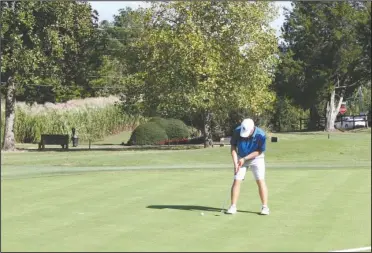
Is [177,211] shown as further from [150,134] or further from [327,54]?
[150,134]

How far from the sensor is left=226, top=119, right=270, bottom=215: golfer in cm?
1156

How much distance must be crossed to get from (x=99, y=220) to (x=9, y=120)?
83.2ft

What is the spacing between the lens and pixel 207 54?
31.9 meters

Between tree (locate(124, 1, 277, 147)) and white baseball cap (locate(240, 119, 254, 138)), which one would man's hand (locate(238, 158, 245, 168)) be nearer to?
white baseball cap (locate(240, 119, 254, 138))

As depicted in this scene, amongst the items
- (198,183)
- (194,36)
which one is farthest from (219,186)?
(194,36)

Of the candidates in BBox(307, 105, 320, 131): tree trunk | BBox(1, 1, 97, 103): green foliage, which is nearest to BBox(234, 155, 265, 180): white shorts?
BBox(1, 1, 97, 103): green foliage

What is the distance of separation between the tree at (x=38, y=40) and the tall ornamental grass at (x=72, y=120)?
9690mm

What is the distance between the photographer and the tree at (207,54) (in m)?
32.0

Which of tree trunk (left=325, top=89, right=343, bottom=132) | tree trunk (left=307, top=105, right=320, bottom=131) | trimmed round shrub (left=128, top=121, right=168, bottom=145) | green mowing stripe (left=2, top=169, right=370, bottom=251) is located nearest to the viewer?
green mowing stripe (left=2, top=169, right=370, bottom=251)

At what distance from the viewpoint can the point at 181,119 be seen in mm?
42438

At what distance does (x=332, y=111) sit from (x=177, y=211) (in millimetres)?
22769

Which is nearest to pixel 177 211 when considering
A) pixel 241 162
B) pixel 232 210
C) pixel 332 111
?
pixel 232 210

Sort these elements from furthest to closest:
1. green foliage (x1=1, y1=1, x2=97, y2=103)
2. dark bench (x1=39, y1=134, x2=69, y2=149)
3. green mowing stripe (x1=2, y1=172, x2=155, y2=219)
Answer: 1. dark bench (x1=39, y1=134, x2=69, y2=149)
2. green foliage (x1=1, y1=1, x2=97, y2=103)
3. green mowing stripe (x1=2, y1=172, x2=155, y2=219)

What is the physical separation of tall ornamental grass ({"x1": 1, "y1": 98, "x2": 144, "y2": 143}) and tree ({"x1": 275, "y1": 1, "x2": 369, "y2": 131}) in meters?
15.4
